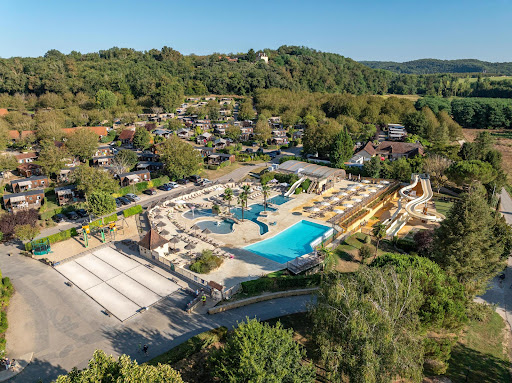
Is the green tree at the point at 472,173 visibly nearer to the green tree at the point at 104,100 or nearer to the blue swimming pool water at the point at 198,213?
the blue swimming pool water at the point at 198,213

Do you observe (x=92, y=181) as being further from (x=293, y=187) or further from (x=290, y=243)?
(x=293, y=187)

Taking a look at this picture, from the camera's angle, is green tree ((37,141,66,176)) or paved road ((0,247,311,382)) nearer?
paved road ((0,247,311,382))

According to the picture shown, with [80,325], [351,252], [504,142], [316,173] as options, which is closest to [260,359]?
[80,325]

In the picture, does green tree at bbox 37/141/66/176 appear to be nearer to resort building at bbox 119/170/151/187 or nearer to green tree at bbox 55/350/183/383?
resort building at bbox 119/170/151/187

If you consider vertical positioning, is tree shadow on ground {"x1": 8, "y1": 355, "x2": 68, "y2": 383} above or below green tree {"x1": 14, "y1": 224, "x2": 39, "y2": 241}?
below

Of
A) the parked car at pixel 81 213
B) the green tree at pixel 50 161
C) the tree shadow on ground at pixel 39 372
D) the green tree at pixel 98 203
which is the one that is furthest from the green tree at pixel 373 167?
the green tree at pixel 50 161

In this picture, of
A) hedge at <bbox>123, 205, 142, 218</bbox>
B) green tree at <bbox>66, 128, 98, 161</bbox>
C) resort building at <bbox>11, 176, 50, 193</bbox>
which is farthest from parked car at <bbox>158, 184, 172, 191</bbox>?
green tree at <bbox>66, 128, 98, 161</bbox>
